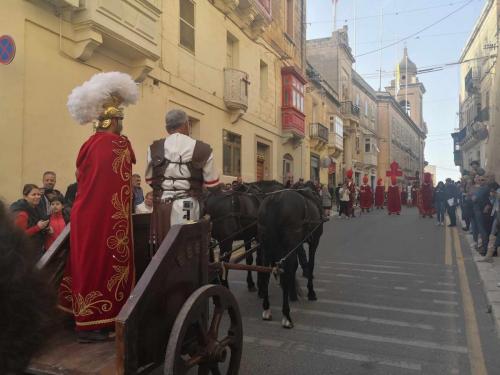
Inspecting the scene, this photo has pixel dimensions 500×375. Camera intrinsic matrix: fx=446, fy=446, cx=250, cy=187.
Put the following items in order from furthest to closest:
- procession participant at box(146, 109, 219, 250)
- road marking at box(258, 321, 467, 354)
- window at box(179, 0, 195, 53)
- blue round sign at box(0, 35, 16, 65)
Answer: window at box(179, 0, 195, 53), blue round sign at box(0, 35, 16, 65), road marking at box(258, 321, 467, 354), procession participant at box(146, 109, 219, 250)

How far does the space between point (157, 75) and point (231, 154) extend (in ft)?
16.5

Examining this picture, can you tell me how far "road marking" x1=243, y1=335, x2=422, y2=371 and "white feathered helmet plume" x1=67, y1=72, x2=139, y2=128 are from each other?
2734mm

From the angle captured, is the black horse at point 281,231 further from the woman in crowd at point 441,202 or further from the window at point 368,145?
the window at point 368,145

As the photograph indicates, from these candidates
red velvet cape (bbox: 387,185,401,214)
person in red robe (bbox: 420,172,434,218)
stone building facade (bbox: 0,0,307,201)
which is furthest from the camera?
red velvet cape (bbox: 387,185,401,214)

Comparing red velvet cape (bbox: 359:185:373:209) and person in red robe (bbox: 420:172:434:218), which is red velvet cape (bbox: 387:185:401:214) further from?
person in red robe (bbox: 420:172:434:218)

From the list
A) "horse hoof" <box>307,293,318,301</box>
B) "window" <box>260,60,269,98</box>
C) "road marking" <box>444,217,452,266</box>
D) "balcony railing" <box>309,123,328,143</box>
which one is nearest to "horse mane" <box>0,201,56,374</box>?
"horse hoof" <box>307,293,318,301</box>

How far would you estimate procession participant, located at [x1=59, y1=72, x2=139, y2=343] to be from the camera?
2.76 m

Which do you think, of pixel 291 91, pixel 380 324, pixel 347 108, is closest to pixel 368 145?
pixel 347 108

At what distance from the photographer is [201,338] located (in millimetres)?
2934

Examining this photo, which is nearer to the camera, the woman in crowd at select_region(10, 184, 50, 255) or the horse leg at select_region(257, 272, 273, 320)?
the horse leg at select_region(257, 272, 273, 320)

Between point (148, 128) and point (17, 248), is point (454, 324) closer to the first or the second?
point (17, 248)

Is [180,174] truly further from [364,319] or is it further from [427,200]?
[427,200]

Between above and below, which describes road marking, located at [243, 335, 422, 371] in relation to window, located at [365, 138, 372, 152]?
below

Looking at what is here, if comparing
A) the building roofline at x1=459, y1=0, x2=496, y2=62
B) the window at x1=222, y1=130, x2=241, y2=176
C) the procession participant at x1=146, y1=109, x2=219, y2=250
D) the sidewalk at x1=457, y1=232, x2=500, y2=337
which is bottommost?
the sidewalk at x1=457, y1=232, x2=500, y2=337
